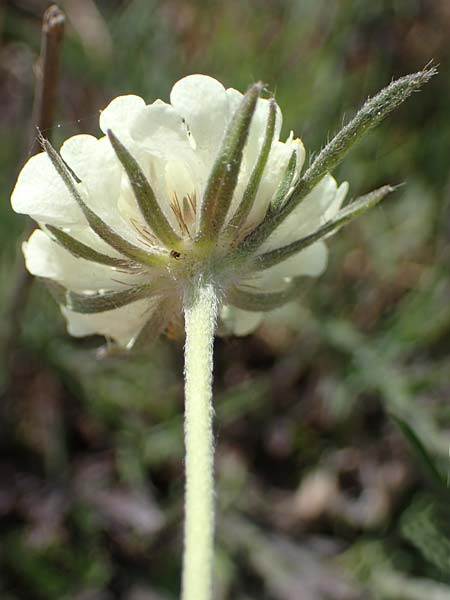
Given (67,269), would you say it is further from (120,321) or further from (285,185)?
(285,185)

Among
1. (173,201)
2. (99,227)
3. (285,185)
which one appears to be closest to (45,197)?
(99,227)

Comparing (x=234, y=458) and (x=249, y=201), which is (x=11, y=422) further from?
(x=249, y=201)

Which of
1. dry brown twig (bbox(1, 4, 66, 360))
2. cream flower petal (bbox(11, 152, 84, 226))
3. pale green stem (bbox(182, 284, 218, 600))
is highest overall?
dry brown twig (bbox(1, 4, 66, 360))

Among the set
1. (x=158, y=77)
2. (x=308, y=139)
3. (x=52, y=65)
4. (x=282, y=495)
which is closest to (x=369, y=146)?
(x=308, y=139)

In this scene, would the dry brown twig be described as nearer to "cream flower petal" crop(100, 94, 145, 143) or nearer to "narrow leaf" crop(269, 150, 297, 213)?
"cream flower petal" crop(100, 94, 145, 143)

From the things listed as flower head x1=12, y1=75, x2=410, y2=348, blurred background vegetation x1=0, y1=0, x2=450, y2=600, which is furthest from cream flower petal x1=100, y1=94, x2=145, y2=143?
blurred background vegetation x1=0, y1=0, x2=450, y2=600

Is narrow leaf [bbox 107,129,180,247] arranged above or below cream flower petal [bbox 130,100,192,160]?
below
